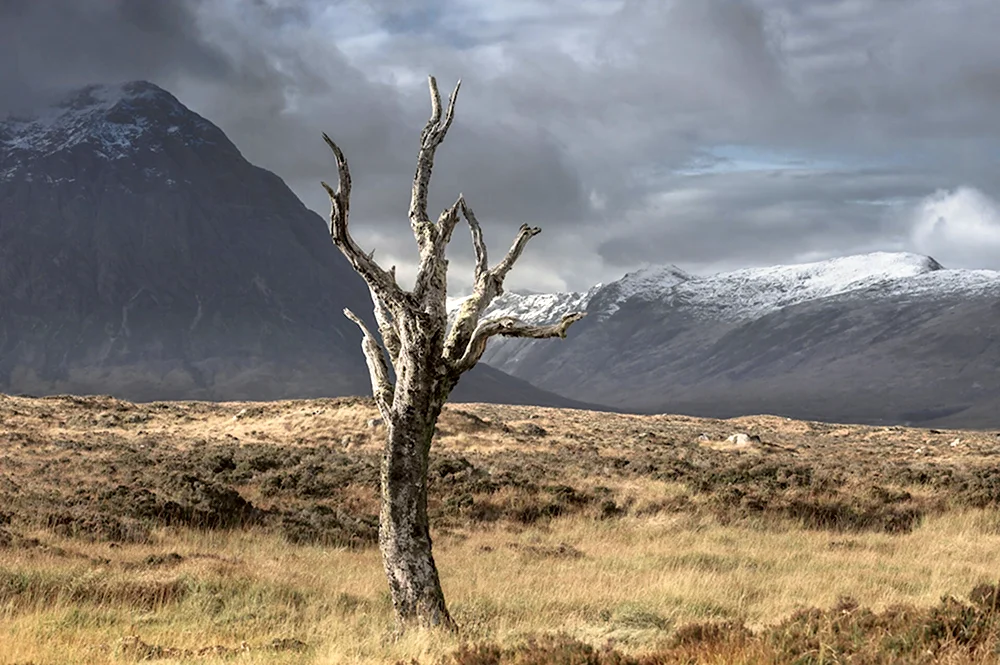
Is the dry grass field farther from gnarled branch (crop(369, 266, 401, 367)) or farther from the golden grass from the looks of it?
gnarled branch (crop(369, 266, 401, 367))

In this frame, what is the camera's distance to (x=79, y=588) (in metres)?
13.8

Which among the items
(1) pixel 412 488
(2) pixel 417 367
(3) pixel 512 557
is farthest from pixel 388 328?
(3) pixel 512 557

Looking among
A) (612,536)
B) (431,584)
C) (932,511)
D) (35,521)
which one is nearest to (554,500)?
(612,536)

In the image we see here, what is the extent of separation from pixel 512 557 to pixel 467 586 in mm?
3494

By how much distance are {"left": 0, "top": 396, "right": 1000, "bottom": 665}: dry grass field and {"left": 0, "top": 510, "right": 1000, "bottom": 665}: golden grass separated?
0.07m

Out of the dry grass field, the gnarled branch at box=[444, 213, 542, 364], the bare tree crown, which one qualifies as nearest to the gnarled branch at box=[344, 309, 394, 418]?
the bare tree crown

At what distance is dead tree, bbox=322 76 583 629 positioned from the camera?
1110cm

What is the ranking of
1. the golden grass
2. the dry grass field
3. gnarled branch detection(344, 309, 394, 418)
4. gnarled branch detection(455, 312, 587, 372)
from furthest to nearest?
gnarled branch detection(344, 309, 394, 418), gnarled branch detection(455, 312, 587, 372), the golden grass, the dry grass field

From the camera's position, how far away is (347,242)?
11.3 meters

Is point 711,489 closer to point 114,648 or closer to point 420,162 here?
point 420,162

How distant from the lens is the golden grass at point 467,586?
11.0m

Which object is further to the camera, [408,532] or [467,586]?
[467,586]

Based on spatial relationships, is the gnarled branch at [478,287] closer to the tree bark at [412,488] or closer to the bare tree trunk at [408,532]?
the tree bark at [412,488]

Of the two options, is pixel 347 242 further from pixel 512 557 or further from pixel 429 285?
pixel 512 557
